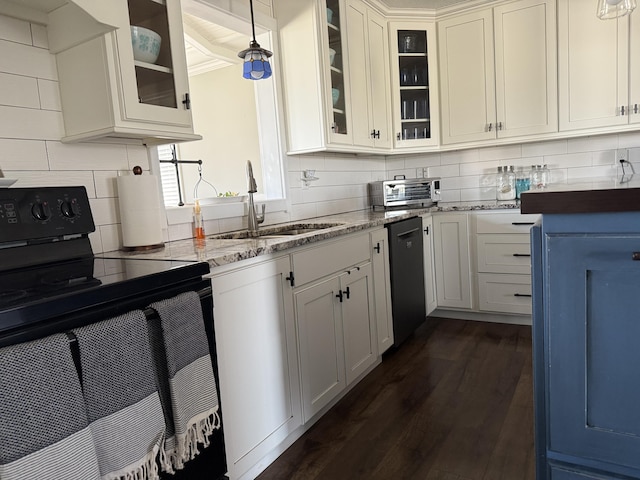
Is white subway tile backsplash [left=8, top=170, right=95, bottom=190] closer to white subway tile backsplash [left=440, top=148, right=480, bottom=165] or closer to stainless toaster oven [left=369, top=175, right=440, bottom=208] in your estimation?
stainless toaster oven [left=369, top=175, right=440, bottom=208]

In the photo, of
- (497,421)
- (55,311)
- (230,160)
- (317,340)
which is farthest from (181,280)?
(230,160)

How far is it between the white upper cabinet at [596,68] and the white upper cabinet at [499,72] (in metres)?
0.08

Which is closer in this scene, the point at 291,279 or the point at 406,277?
the point at 291,279

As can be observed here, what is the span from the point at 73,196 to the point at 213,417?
0.88 m

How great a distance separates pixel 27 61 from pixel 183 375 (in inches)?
48.0

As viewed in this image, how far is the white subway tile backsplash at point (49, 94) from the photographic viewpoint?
1545 millimetres

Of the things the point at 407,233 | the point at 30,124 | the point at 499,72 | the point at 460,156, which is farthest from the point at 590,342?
the point at 460,156

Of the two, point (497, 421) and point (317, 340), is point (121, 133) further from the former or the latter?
point (497, 421)

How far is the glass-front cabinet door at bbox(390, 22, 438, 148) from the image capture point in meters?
3.50

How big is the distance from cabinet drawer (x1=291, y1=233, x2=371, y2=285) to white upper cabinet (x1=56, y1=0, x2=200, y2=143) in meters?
0.70

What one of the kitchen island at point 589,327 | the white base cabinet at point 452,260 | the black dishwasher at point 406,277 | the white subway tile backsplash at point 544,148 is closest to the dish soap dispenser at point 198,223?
the black dishwasher at point 406,277

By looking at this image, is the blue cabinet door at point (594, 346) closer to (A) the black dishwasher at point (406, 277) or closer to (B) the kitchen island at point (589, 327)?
(B) the kitchen island at point (589, 327)

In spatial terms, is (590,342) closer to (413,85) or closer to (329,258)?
(329,258)

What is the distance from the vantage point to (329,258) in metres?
2.06
